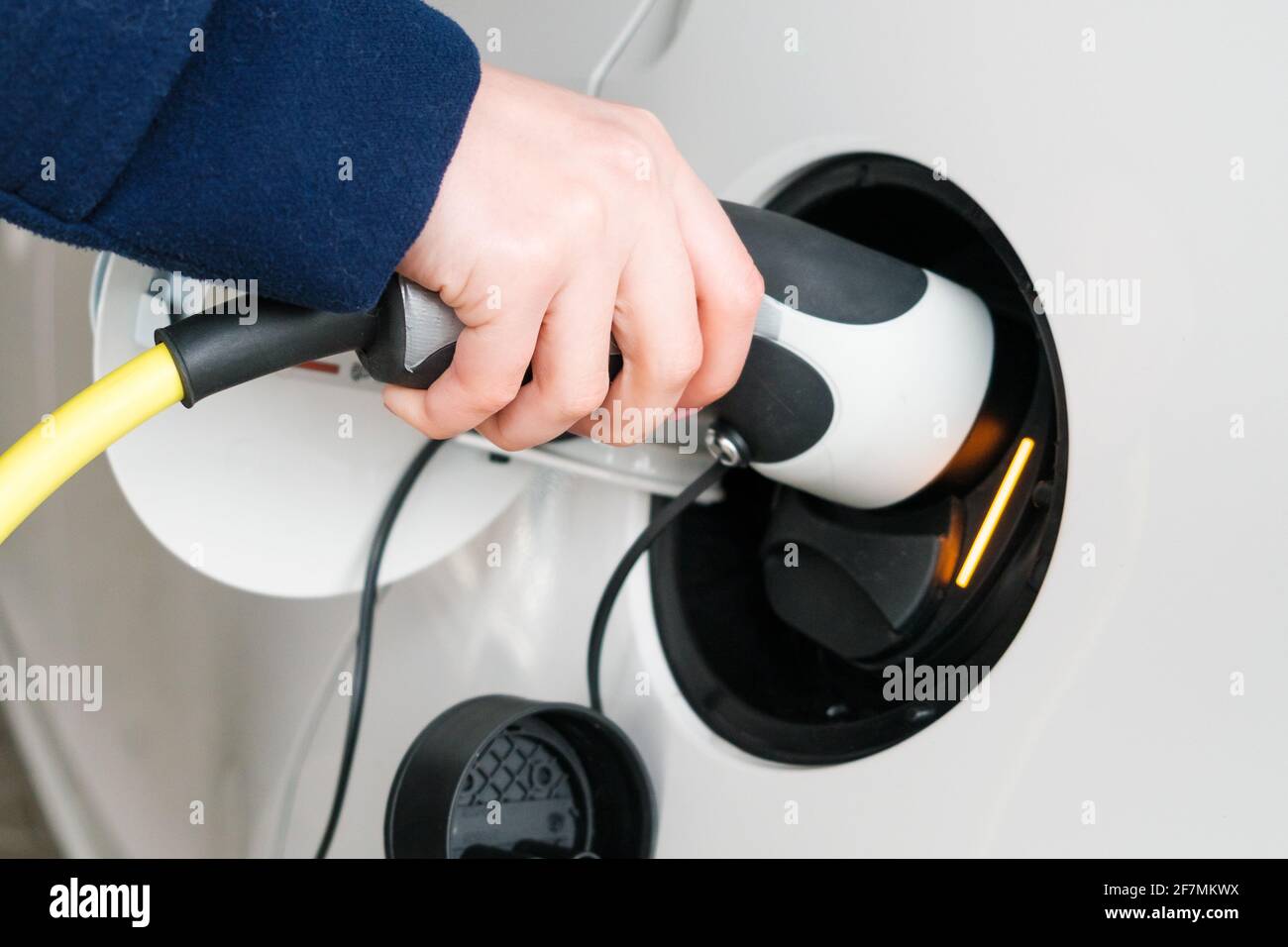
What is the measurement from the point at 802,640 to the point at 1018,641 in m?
0.26

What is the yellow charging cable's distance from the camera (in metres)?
0.35

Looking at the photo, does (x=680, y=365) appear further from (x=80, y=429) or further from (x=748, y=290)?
(x=80, y=429)

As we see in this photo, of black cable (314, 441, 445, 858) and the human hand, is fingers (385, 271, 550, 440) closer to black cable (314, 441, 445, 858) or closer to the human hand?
the human hand

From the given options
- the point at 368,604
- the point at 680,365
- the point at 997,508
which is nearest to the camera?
the point at 680,365

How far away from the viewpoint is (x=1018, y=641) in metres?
0.45

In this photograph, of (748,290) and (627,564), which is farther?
(627,564)

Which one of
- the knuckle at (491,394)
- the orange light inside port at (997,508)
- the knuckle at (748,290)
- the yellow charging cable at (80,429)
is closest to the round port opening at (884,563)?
the orange light inside port at (997,508)

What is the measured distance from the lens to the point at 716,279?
0.43 meters

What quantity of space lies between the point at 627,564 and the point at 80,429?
324 millimetres

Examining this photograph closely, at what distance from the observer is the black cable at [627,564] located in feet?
1.94

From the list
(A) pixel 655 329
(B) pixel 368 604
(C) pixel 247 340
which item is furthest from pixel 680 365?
(B) pixel 368 604

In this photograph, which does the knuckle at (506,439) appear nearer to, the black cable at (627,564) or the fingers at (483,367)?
the fingers at (483,367)

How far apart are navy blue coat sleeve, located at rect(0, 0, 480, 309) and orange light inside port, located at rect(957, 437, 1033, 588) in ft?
1.06
